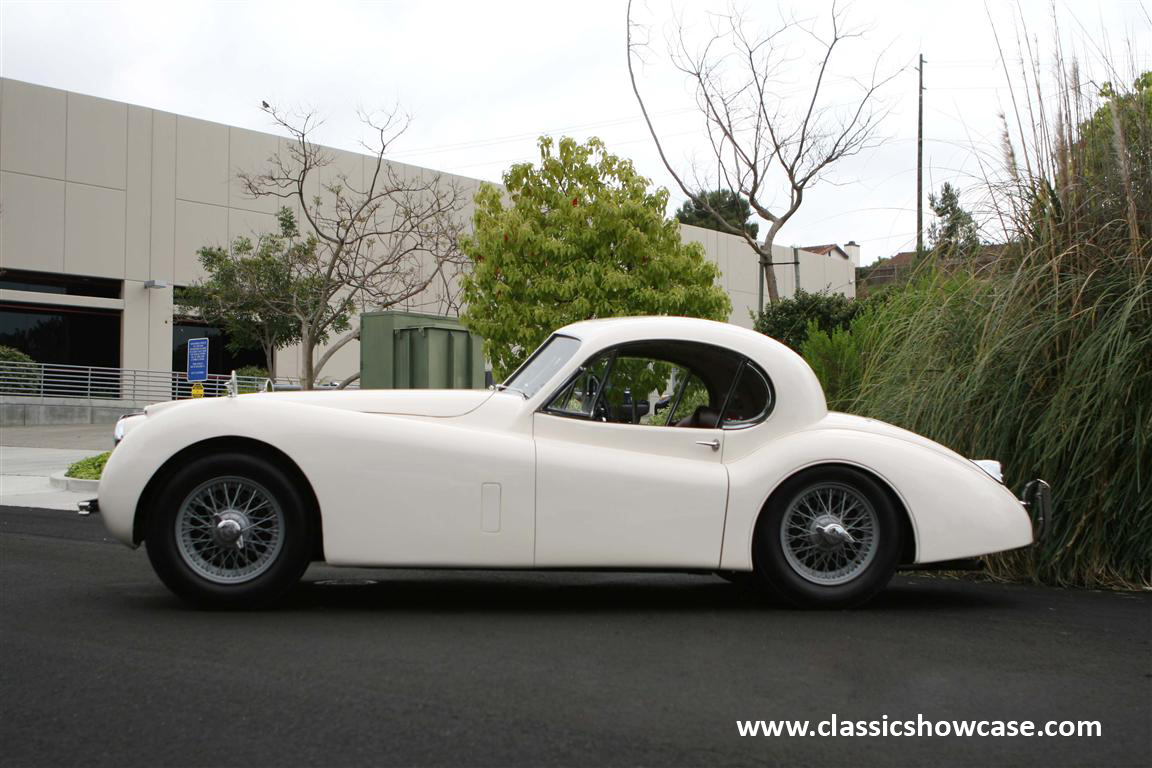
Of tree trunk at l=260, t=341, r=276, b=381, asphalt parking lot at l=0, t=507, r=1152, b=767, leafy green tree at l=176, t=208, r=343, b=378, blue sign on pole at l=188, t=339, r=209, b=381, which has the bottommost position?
asphalt parking lot at l=0, t=507, r=1152, b=767

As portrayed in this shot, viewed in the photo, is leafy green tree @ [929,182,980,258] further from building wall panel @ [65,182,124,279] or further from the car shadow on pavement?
building wall panel @ [65,182,124,279]

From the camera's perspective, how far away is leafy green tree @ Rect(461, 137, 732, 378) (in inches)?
749

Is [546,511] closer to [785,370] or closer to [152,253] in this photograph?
[785,370]

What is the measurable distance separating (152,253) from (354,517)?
38.7 meters

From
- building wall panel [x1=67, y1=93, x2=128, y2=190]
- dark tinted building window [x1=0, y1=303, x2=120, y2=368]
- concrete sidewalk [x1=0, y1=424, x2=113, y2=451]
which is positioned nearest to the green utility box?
concrete sidewalk [x1=0, y1=424, x2=113, y2=451]

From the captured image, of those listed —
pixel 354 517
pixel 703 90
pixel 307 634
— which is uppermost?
pixel 703 90

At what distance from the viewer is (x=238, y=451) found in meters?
5.53

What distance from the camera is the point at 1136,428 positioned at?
6.36 metres

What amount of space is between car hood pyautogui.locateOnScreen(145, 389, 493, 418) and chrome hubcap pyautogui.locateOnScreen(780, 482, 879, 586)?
1.67m

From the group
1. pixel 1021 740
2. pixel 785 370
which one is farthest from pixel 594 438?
pixel 1021 740

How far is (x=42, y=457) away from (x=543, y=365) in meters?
17.9

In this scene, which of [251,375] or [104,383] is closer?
[251,375]

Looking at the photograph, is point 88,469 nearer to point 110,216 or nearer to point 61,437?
point 61,437

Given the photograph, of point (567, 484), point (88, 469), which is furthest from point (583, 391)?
point (88, 469)
